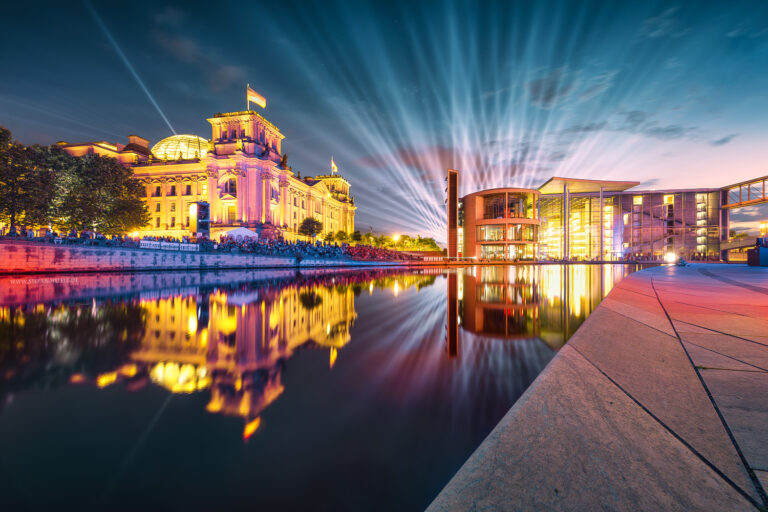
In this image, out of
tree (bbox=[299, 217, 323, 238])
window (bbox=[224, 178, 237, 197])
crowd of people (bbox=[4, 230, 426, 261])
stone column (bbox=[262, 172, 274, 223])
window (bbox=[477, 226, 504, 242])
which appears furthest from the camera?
tree (bbox=[299, 217, 323, 238])

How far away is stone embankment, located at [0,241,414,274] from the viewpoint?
19250mm

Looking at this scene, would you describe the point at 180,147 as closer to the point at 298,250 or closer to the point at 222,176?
the point at 222,176

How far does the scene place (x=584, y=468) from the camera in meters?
1.57

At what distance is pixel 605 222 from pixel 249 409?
295 ft

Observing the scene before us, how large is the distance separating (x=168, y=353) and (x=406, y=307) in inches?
203

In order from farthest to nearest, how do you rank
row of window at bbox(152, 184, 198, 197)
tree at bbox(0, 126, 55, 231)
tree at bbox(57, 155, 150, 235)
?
row of window at bbox(152, 184, 198, 197), tree at bbox(57, 155, 150, 235), tree at bbox(0, 126, 55, 231)

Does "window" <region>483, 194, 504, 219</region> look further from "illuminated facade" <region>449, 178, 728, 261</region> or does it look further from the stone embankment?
the stone embankment

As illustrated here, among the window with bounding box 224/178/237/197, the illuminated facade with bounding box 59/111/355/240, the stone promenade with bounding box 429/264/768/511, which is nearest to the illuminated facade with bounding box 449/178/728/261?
the illuminated facade with bounding box 59/111/355/240

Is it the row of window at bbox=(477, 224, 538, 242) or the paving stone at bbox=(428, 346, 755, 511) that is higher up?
the row of window at bbox=(477, 224, 538, 242)

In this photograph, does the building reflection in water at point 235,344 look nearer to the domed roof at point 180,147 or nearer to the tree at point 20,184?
the tree at point 20,184

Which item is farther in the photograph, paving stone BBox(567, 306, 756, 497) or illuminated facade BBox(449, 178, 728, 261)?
illuminated facade BBox(449, 178, 728, 261)

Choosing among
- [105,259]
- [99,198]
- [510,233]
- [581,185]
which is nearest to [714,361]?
[105,259]

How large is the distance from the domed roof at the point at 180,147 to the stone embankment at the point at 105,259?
2473 inches

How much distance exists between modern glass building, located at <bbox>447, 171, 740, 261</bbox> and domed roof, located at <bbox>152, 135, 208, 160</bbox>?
67.9m
